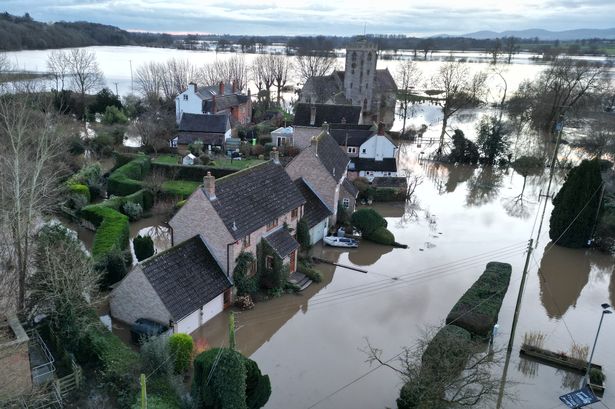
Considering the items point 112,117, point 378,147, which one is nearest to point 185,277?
point 378,147

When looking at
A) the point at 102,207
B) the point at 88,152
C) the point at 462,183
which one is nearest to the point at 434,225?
the point at 462,183

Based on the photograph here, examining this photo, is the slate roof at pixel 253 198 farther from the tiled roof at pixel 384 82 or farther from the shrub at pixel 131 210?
the tiled roof at pixel 384 82

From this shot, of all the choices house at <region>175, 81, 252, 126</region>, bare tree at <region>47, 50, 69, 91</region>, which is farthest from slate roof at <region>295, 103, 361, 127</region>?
bare tree at <region>47, 50, 69, 91</region>

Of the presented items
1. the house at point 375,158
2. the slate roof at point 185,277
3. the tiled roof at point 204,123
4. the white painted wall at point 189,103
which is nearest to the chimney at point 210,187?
the slate roof at point 185,277

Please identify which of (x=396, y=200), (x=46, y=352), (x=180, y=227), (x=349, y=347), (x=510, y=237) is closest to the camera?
(x=46, y=352)

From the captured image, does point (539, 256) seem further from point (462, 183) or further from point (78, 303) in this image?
point (78, 303)
